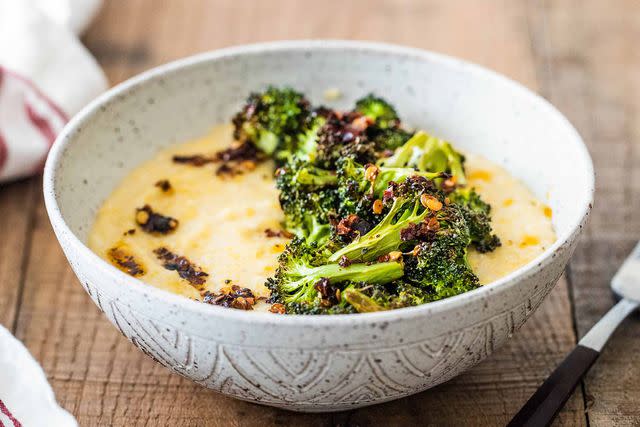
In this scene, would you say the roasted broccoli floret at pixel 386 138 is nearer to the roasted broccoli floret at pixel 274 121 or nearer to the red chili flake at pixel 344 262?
the roasted broccoli floret at pixel 274 121

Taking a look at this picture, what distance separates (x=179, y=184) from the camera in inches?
111

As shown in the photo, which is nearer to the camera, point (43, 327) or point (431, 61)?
point (43, 327)

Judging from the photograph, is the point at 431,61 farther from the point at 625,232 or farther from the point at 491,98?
the point at 625,232

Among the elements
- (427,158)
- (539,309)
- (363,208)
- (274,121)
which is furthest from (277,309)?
(539,309)

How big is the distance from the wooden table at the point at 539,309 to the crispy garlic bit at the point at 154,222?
406 millimetres

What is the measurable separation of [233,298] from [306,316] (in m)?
0.39

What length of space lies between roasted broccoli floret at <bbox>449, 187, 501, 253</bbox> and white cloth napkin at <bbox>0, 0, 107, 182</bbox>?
1.73 metres

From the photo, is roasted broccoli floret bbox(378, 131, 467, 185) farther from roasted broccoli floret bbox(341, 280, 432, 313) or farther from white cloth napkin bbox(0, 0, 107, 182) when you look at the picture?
white cloth napkin bbox(0, 0, 107, 182)

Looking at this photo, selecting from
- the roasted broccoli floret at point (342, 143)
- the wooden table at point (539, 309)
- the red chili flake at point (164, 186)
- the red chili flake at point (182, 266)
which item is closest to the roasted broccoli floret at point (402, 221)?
the roasted broccoli floret at point (342, 143)

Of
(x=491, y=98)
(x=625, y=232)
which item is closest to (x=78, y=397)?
(x=491, y=98)

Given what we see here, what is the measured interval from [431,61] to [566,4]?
1893 millimetres

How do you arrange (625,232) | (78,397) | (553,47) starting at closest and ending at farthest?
1. (78,397)
2. (625,232)
3. (553,47)

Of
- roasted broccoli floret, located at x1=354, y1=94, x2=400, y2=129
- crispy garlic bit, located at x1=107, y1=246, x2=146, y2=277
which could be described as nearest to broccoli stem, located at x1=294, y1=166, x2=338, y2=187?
roasted broccoli floret, located at x1=354, y1=94, x2=400, y2=129

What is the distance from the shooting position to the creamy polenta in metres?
2.40
